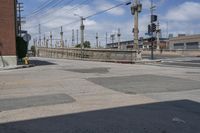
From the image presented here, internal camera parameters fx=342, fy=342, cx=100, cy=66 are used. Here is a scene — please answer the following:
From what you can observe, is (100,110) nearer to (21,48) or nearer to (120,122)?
(120,122)

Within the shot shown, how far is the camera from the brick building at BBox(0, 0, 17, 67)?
98.3 feet

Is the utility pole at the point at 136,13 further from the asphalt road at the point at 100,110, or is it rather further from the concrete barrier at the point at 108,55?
the asphalt road at the point at 100,110

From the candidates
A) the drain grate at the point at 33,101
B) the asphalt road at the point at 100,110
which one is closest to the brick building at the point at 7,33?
the asphalt road at the point at 100,110

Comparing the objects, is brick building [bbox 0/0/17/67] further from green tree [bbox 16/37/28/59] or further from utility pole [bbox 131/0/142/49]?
utility pole [bbox 131/0/142/49]

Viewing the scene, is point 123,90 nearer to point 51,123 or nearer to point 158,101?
point 158,101

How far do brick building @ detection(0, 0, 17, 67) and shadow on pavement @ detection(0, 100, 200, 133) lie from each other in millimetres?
22741

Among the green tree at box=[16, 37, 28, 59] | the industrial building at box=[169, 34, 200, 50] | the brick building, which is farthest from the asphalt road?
the industrial building at box=[169, 34, 200, 50]

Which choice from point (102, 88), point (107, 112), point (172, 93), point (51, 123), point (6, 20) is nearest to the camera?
point (51, 123)

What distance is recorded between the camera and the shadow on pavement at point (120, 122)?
274 inches

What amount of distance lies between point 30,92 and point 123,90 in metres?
3.52

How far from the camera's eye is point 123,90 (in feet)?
43.3

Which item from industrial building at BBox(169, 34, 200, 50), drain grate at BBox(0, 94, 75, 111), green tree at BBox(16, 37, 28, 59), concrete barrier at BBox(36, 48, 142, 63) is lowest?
drain grate at BBox(0, 94, 75, 111)

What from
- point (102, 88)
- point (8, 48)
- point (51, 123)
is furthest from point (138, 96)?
point (8, 48)

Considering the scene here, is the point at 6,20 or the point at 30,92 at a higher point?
the point at 6,20
